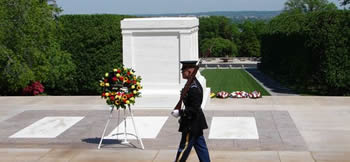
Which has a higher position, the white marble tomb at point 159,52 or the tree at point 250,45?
the white marble tomb at point 159,52

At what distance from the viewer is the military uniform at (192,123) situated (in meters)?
7.12

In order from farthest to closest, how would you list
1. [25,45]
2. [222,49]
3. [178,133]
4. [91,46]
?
[222,49], [91,46], [25,45], [178,133]

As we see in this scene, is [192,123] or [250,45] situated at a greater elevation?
[192,123]

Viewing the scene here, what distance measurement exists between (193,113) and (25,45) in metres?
12.4

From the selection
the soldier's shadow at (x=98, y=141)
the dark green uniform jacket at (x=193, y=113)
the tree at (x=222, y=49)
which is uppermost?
the dark green uniform jacket at (x=193, y=113)

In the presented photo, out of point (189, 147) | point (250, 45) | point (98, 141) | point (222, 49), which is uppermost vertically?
point (189, 147)

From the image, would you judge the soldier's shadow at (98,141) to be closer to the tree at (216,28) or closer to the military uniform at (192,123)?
the military uniform at (192,123)

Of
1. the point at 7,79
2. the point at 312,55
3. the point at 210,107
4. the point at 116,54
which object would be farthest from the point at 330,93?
the point at 7,79

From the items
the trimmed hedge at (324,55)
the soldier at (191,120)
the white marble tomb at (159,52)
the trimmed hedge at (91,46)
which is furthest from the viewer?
the trimmed hedge at (91,46)

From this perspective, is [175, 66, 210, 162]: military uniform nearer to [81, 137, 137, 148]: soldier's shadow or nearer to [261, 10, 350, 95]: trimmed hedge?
[81, 137, 137, 148]: soldier's shadow

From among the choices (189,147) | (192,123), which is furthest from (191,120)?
(189,147)

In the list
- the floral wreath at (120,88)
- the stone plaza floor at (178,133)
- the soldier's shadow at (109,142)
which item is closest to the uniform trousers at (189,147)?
the stone plaza floor at (178,133)

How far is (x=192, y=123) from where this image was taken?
7184 millimetres

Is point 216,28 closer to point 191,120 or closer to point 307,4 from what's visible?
point 307,4
